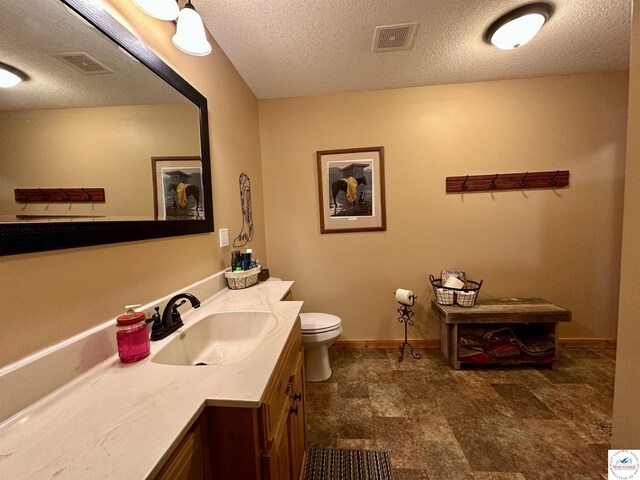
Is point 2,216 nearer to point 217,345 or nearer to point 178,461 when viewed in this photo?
point 178,461

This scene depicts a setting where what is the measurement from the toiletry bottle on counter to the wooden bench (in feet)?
6.60

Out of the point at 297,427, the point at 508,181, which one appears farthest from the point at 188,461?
the point at 508,181

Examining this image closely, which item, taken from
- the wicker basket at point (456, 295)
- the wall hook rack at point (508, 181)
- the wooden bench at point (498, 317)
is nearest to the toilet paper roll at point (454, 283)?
the wicker basket at point (456, 295)

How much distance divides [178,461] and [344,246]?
2.00 meters

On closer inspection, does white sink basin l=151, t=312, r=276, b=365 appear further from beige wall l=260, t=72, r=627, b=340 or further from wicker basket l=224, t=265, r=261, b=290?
beige wall l=260, t=72, r=627, b=340

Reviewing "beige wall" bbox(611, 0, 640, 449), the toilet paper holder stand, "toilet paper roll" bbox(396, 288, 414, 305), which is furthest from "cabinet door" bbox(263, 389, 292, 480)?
the toilet paper holder stand

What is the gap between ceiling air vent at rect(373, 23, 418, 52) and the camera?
1561mm

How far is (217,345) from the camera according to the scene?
1141 mm

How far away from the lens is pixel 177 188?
118 cm

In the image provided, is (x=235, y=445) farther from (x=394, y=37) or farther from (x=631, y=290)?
(x=394, y=37)

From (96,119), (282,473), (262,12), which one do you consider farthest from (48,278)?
(262,12)

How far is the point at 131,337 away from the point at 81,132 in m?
0.64

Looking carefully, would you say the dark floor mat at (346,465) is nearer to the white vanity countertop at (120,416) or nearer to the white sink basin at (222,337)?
the white sink basin at (222,337)

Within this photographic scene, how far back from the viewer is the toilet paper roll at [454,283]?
2.12 metres
